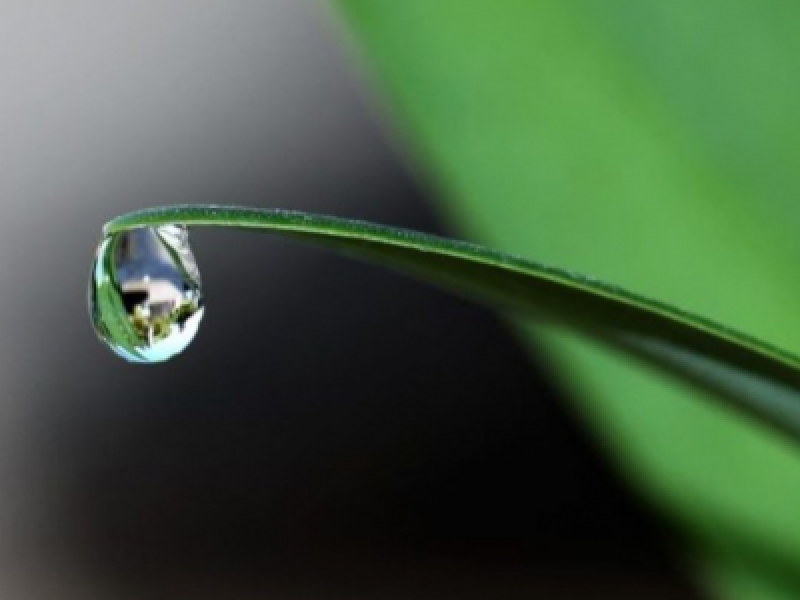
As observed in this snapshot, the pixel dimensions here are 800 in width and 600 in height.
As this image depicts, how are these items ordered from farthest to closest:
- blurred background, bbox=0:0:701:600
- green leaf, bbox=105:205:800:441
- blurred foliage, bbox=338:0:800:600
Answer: blurred background, bbox=0:0:701:600, blurred foliage, bbox=338:0:800:600, green leaf, bbox=105:205:800:441

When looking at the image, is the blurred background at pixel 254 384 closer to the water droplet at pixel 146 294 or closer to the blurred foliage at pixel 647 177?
the blurred foliage at pixel 647 177

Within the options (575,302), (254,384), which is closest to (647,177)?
(575,302)

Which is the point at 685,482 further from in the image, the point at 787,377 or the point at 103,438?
the point at 103,438

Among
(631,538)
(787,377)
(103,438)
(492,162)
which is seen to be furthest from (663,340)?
(103,438)

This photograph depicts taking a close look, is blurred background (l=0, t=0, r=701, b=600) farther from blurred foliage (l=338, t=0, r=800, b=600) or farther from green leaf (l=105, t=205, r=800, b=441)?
green leaf (l=105, t=205, r=800, b=441)

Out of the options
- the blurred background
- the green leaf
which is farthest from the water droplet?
the blurred background

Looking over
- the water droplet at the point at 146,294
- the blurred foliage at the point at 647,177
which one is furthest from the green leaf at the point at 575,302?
the blurred foliage at the point at 647,177
